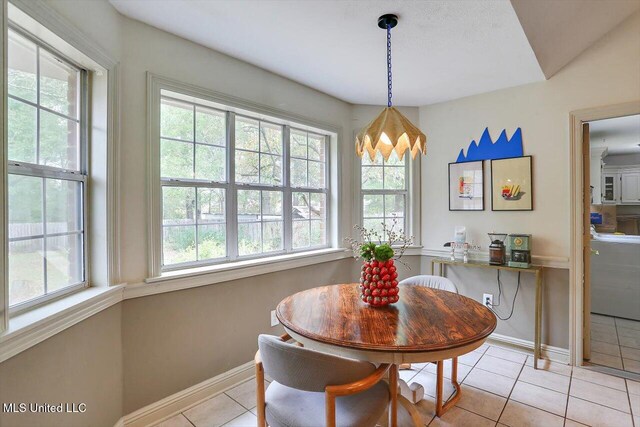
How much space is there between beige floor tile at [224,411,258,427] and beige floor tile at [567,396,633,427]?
2.02m

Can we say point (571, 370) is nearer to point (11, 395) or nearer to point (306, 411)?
point (306, 411)

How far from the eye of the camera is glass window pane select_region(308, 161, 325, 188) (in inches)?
123

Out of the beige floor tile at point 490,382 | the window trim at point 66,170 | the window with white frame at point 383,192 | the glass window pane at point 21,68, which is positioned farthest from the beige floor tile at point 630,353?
the glass window pane at point 21,68

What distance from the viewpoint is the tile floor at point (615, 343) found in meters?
2.60

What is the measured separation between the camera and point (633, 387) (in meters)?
2.26

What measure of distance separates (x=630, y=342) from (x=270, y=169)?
3.87 m

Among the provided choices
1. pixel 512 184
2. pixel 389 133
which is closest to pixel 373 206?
pixel 512 184

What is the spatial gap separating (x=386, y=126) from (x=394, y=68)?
3.68 feet

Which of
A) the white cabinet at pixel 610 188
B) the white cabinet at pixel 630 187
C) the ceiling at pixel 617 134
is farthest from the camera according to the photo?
the white cabinet at pixel 610 188

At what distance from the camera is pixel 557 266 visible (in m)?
2.68

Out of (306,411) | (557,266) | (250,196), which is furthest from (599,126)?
(306,411)

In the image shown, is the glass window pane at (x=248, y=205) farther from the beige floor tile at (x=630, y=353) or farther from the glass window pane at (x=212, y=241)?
the beige floor tile at (x=630, y=353)

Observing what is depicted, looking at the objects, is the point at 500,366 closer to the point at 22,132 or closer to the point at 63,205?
the point at 63,205

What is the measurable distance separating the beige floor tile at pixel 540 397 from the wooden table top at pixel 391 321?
0.95 m
